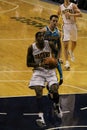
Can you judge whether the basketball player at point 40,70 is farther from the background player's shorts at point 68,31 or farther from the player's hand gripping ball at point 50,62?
the background player's shorts at point 68,31

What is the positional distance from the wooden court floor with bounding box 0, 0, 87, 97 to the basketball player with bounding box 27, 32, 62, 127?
182 centimetres

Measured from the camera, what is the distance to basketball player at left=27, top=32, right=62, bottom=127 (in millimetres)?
Result: 7500

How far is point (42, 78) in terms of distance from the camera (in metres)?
7.62

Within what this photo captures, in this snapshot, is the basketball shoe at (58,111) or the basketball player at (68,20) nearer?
the basketball shoe at (58,111)

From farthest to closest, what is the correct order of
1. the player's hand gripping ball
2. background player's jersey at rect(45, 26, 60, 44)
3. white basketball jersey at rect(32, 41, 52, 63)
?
background player's jersey at rect(45, 26, 60, 44), white basketball jersey at rect(32, 41, 52, 63), the player's hand gripping ball

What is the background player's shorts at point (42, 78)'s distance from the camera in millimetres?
7543

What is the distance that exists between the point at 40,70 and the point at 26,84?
2544 millimetres

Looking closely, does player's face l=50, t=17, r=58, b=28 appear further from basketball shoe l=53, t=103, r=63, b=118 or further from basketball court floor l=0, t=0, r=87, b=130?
basketball court floor l=0, t=0, r=87, b=130

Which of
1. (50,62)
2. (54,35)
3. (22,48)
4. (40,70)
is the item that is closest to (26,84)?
(54,35)

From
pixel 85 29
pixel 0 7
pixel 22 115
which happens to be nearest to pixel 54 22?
pixel 22 115

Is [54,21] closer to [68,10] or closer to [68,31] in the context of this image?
[68,10]

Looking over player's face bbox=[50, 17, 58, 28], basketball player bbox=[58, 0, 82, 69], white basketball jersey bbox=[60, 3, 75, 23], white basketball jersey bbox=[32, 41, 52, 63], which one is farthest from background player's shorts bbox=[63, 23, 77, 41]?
white basketball jersey bbox=[32, 41, 52, 63]

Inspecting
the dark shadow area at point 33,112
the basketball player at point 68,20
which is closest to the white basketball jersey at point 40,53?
the dark shadow area at point 33,112

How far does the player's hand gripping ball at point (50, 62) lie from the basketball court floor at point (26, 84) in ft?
3.33
